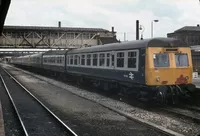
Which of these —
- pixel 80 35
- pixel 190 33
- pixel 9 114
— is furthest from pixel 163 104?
pixel 190 33

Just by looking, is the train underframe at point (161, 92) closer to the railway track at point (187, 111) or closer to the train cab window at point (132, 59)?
the railway track at point (187, 111)

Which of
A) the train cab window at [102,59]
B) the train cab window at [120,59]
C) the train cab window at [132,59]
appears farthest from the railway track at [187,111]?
the train cab window at [102,59]

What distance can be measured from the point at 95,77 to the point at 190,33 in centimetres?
7202

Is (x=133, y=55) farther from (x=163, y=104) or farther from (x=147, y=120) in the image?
(x=147, y=120)

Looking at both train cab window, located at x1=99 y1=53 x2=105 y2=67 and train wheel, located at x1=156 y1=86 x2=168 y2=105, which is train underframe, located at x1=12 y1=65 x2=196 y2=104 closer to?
train wheel, located at x1=156 y1=86 x2=168 y2=105

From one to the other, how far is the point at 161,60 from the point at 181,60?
117 cm

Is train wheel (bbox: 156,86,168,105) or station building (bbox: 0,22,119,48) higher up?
station building (bbox: 0,22,119,48)

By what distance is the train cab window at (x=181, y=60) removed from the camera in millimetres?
14945

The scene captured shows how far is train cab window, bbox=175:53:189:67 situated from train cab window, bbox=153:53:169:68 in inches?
22.7

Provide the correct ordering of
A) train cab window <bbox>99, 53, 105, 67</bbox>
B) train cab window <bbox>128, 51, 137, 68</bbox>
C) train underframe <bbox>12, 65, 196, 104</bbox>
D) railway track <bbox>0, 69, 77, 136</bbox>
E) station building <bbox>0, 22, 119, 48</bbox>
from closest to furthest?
railway track <bbox>0, 69, 77, 136</bbox>
train underframe <bbox>12, 65, 196, 104</bbox>
train cab window <bbox>128, 51, 137, 68</bbox>
train cab window <bbox>99, 53, 105, 67</bbox>
station building <bbox>0, 22, 119, 48</bbox>

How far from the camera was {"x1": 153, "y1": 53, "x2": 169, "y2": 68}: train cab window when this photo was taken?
14.3 metres

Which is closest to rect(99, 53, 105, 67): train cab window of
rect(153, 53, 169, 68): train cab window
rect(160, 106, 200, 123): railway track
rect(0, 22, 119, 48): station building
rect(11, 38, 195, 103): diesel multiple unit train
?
rect(11, 38, 195, 103): diesel multiple unit train

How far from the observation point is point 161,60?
47.5 feet

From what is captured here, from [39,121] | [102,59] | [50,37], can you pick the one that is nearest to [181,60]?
[102,59]
